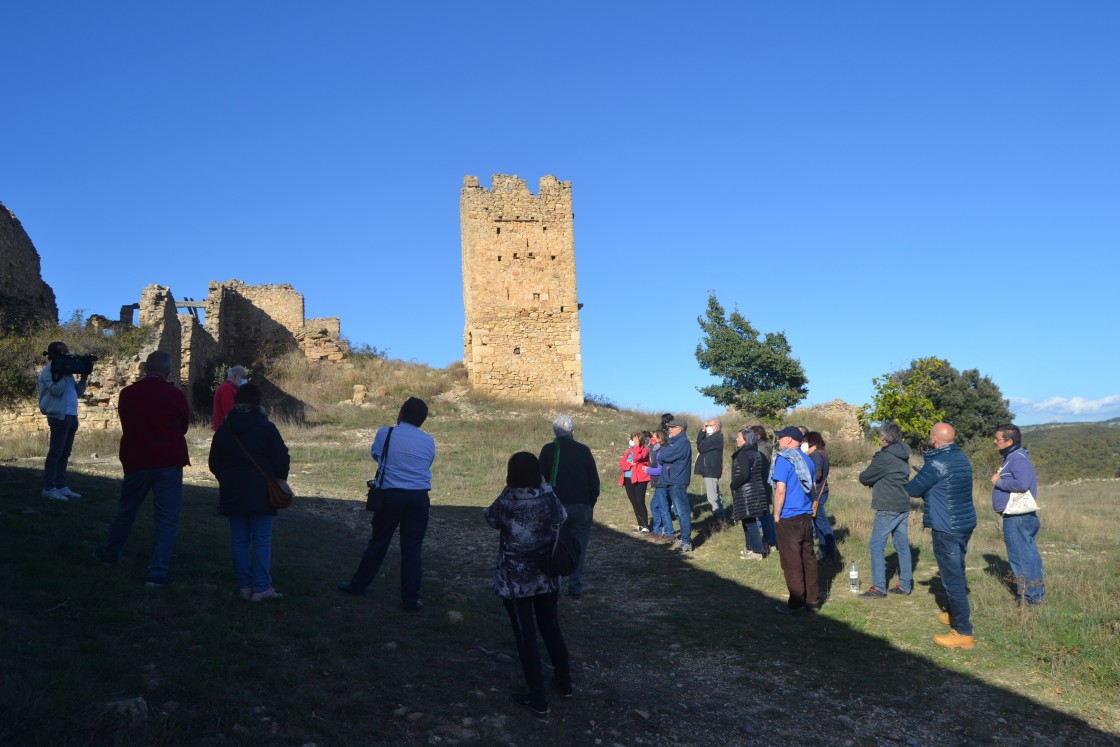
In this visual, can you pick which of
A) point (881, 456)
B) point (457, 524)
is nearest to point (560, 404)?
point (457, 524)

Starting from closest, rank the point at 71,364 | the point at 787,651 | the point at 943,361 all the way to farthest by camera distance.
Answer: the point at 787,651, the point at 71,364, the point at 943,361

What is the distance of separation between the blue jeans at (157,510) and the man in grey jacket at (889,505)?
239 inches

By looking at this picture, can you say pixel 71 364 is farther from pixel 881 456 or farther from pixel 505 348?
pixel 505 348

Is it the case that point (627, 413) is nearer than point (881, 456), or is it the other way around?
point (881, 456)

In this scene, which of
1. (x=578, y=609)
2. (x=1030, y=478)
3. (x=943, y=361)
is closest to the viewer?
(x=1030, y=478)

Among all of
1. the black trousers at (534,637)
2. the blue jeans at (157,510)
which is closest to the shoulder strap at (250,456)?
the blue jeans at (157,510)

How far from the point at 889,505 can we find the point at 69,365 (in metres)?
8.32

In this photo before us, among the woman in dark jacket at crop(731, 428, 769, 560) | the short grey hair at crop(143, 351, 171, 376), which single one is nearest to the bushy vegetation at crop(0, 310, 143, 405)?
the short grey hair at crop(143, 351, 171, 376)

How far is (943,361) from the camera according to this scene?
17.7m

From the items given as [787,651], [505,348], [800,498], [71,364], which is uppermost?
[505,348]

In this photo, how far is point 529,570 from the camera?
4.81 metres

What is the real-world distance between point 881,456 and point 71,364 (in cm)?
823

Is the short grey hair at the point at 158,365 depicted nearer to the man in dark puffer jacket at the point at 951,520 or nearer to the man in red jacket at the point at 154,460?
the man in red jacket at the point at 154,460

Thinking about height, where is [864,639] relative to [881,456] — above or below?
below
